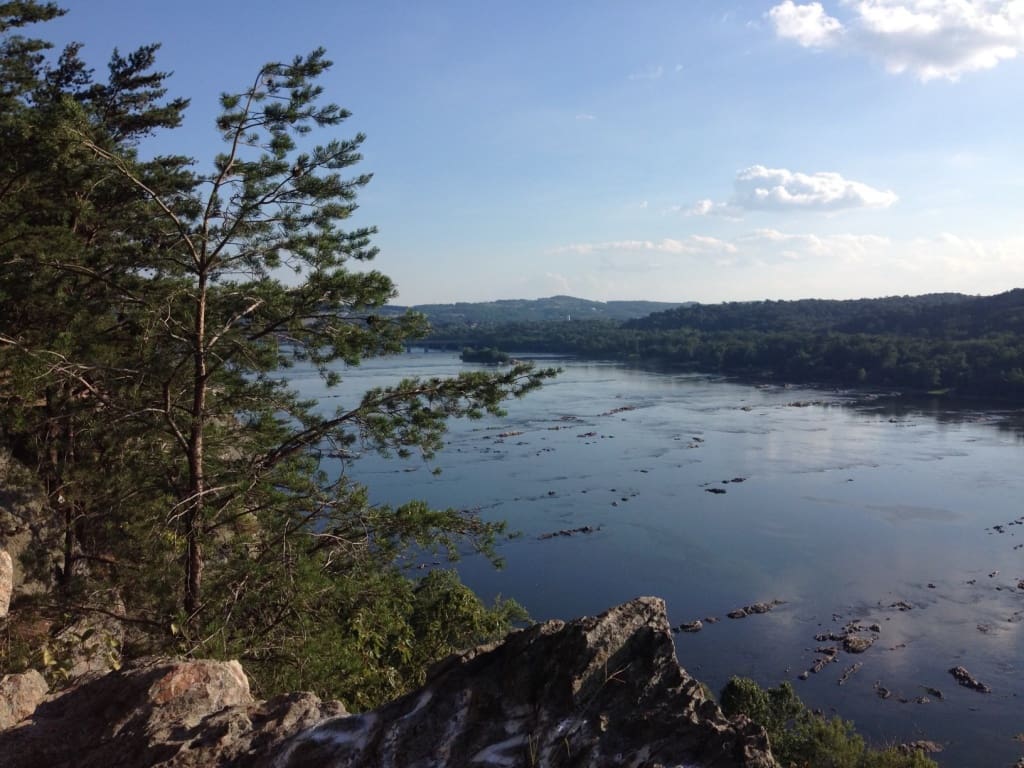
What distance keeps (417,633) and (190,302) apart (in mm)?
4941

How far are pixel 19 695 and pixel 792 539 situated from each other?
23992mm

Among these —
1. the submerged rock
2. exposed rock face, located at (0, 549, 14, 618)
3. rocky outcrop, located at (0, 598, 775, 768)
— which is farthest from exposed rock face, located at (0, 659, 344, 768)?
the submerged rock

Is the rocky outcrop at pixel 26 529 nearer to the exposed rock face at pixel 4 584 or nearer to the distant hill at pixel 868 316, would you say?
the exposed rock face at pixel 4 584

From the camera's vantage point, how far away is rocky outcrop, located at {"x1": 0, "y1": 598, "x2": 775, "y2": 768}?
8.88 ft

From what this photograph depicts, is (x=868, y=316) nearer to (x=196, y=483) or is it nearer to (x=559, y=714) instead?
(x=196, y=483)

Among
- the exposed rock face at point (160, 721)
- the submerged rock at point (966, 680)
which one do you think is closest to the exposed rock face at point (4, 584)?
the exposed rock face at point (160, 721)

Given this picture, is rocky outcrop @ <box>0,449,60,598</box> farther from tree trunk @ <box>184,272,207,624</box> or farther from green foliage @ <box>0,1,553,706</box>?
tree trunk @ <box>184,272,207,624</box>

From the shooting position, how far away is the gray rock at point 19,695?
3.97 m

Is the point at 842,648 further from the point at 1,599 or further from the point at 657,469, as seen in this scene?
the point at 1,599

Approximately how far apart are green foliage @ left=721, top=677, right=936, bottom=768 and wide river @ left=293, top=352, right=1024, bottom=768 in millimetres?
1196

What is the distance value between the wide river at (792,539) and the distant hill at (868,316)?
37.9 meters

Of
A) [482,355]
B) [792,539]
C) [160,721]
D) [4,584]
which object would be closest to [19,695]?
[4,584]

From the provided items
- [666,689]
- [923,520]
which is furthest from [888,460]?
[666,689]

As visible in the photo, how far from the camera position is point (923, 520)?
2612 cm
